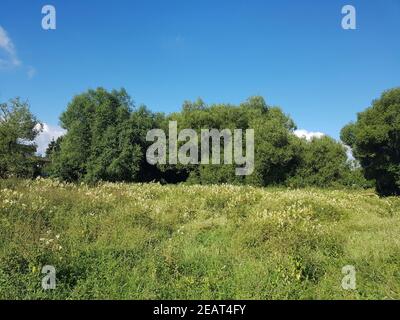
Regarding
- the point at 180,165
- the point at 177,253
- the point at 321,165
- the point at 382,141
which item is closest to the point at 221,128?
the point at 180,165

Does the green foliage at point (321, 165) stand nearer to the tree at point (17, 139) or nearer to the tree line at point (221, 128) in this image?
the tree line at point (221, 128)

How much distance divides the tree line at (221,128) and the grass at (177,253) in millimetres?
22008

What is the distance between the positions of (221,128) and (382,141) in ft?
49.2

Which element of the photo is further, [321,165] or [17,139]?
[321,165]

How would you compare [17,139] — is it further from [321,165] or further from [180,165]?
[321,165]

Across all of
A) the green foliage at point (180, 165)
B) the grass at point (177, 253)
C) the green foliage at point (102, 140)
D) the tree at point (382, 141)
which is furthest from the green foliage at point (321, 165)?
the grass at point (177, 253)

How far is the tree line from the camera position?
3303 cm

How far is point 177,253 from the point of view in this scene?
26.7 ft

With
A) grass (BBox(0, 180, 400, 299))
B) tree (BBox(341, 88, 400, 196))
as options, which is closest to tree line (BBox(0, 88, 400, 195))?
tree (BBox(341, 88, 400, 196))

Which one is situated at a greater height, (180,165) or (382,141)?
(382,141)

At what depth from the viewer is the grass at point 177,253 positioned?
21.3 feet

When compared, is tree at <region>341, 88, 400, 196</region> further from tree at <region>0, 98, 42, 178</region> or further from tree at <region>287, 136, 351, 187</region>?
tree at <region>0, 98, 42, 178</region>
